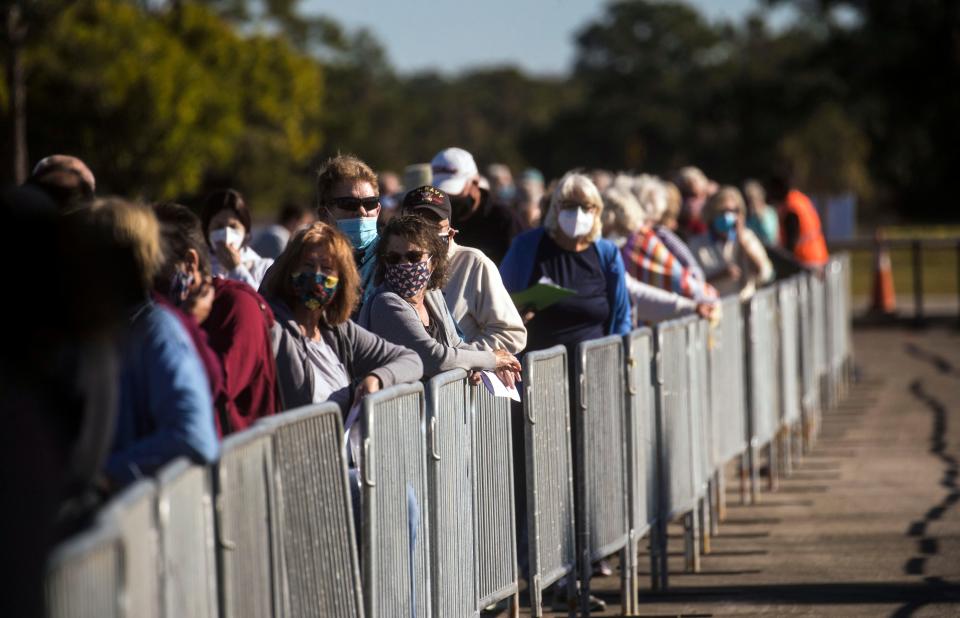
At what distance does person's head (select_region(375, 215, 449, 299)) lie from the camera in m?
7.05

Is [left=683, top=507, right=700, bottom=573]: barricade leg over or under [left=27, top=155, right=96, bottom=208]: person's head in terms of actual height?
under

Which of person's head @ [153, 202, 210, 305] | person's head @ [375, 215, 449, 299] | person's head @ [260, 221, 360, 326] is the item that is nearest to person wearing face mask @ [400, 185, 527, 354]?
person's head @ [375, 215, 449, 299]

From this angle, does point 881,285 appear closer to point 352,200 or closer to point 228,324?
point 352,200

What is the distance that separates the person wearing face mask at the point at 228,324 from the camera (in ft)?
17.9

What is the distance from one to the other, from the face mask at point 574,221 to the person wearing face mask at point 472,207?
0.71 metres

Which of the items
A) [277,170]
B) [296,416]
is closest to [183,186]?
[277,170]

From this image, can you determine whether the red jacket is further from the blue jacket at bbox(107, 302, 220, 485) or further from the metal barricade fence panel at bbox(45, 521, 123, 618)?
the metal barricade fence panel at bbox(45, 521, 123, 618)

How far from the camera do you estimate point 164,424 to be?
4344mm

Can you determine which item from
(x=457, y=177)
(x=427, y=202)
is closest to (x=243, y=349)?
(x=427, y=202)

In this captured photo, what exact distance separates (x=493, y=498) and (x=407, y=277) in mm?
896

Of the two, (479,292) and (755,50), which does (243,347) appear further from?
(755,50)

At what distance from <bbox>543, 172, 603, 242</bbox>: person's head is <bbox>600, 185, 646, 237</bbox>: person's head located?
1.78 metres

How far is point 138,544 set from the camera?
143 inches

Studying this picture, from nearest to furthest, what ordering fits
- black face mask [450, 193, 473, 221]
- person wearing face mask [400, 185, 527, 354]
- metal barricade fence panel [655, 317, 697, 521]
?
1. person wearing face mask [400, 185, 527, 354]
2. metal barricade fence panel [655, 317, 697, 521]
3. black face mask [450, 193, 473, 221]
